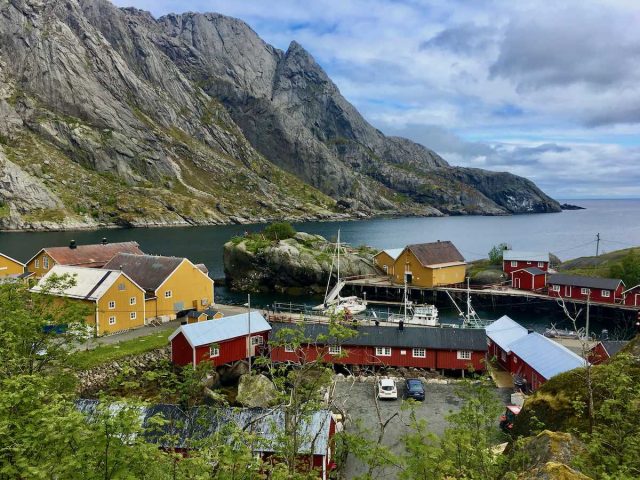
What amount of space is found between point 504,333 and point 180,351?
26149mm

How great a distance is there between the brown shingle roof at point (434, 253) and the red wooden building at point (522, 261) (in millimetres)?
6868

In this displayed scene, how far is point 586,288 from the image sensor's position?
60.8m

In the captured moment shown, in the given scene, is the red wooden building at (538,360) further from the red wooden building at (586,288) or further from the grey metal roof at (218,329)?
the red wooden building at (586,288)

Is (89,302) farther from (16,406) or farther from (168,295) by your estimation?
(16,406)

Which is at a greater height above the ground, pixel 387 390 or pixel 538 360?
pixel 538 360

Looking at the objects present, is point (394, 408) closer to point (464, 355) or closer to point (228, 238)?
point (464, 355)

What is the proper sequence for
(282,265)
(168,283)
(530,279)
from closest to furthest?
(168,283)
(530,279)
(282,265)

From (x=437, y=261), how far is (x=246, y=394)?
50.1m

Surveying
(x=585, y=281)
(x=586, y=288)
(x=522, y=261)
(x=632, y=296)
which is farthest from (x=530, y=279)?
(x=632, y=296)

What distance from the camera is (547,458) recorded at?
10617 millimetres

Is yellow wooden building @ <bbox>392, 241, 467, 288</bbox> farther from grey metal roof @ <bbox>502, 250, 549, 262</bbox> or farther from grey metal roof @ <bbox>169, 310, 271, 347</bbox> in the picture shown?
grey metal roof @ <bbox>169, 310, 271, 347</bbox>

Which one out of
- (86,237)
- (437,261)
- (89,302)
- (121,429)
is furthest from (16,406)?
(86,237)

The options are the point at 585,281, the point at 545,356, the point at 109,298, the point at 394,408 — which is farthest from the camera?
the point at 585,281

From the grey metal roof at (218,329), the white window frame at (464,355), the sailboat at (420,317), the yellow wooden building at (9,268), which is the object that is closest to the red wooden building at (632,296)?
the sailboat at (420,317)
